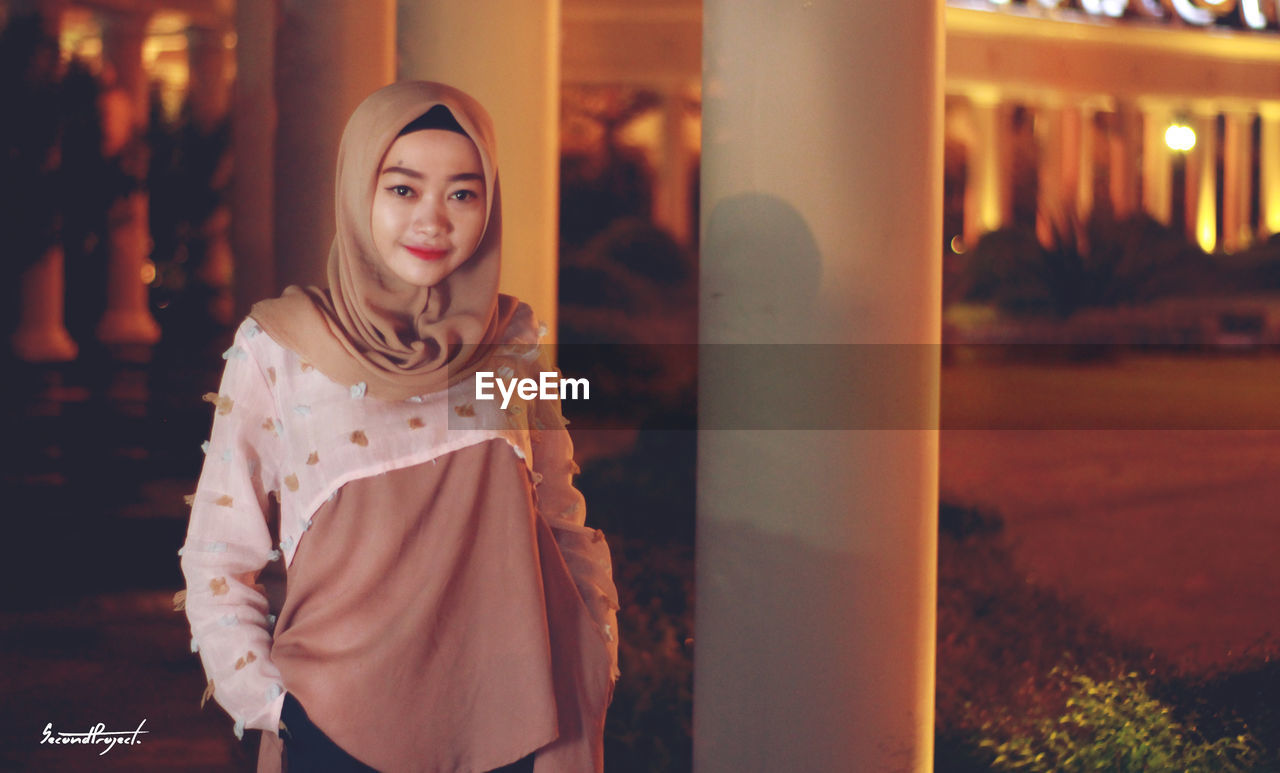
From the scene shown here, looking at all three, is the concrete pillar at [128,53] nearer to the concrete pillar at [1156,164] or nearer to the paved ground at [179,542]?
the paved ground at [179,542]

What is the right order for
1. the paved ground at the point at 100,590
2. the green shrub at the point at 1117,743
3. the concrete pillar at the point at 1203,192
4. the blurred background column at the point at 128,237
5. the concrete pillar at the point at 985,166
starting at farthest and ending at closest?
1. the concrete pillar at the point at 1203,192
2. the concrete pillar at the point at 985,166
3. the blurred background column at the point at 128,237
4. the paved ground at the point at 100,590
5. the green shrub at the point at 1117,743

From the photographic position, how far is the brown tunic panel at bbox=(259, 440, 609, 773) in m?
2.08

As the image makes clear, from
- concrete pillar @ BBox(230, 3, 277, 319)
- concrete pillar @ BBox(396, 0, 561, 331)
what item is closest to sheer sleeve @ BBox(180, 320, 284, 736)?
concrete pillar @ BBox(396, 0, 561, 331)

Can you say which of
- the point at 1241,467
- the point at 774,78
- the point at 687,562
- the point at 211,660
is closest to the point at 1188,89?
the point at 1241,467

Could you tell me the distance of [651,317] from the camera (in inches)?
519

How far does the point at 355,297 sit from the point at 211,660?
62 cm

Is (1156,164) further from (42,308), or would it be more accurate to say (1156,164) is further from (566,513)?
(566,513)

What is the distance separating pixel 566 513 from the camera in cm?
238

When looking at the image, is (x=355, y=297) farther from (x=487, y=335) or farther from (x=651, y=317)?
(x=651, y=317)

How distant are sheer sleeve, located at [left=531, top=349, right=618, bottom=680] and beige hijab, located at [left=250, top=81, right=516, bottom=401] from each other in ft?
0.83

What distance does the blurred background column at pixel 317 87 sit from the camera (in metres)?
7.38

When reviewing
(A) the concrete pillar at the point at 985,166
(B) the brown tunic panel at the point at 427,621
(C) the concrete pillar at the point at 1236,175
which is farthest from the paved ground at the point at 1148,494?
(C) the concrete pillar at the point at 1236,175

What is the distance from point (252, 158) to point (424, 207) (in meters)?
13.9

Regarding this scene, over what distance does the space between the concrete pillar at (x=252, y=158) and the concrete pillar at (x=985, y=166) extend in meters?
17.6
